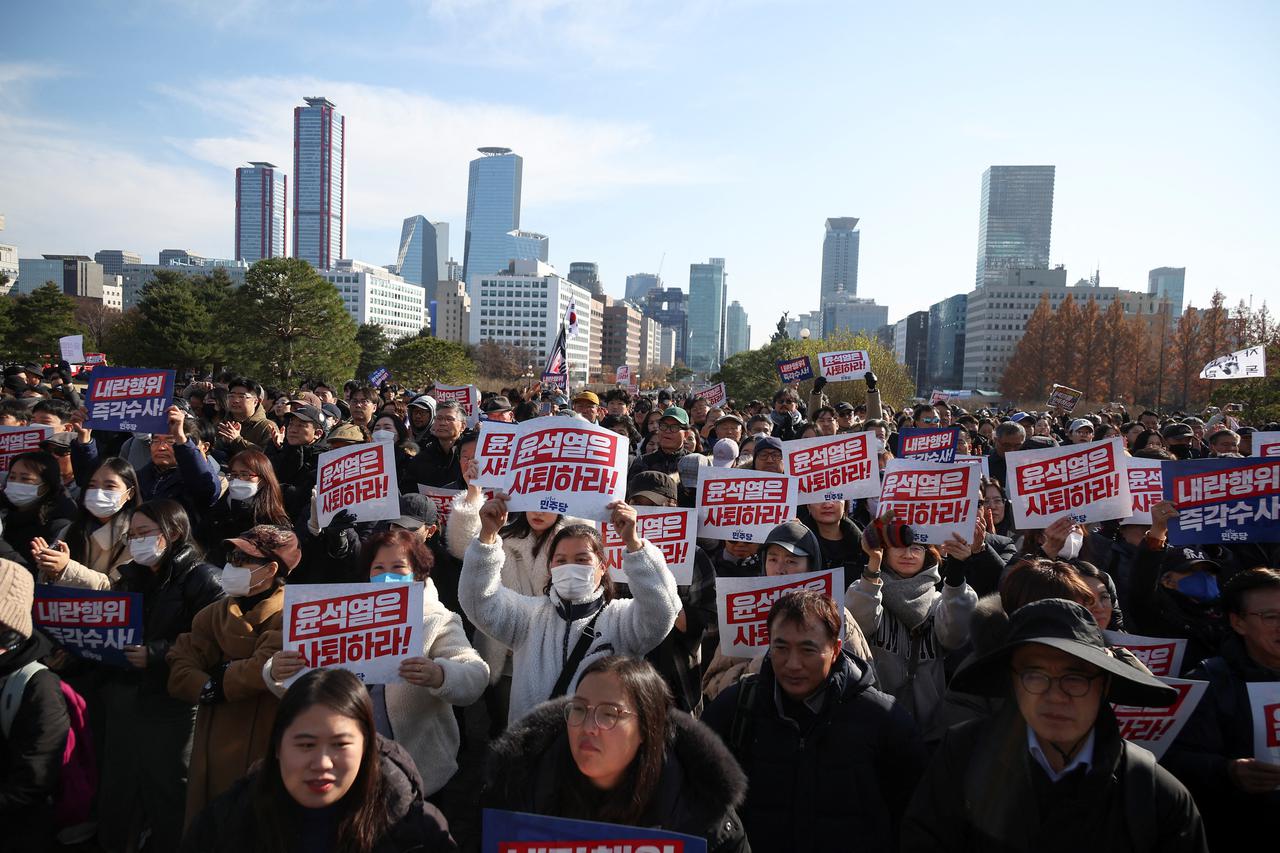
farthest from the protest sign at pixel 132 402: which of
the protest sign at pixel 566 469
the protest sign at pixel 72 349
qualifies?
the protest sign at pixel 72 349

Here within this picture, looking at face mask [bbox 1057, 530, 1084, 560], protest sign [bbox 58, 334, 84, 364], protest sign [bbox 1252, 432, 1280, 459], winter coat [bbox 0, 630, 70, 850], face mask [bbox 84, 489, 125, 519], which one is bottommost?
winter coat [bbox 0, 630, 70, 850]

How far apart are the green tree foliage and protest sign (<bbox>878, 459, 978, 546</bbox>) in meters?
45.3

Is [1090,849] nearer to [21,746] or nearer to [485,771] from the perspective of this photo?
[485,771]

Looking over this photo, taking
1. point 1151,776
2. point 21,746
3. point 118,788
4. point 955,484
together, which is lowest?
point 118,788

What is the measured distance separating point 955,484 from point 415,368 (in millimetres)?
47362

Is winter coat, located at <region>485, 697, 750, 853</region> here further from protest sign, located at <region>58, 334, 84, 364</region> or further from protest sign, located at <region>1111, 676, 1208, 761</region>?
protest sign, located at <region>58, 334, 84, 364</region>

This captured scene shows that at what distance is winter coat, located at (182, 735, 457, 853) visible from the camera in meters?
2.54

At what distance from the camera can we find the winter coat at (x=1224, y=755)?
3.04 m

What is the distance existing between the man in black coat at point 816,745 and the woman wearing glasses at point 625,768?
416mm

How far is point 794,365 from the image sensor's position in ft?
61.8

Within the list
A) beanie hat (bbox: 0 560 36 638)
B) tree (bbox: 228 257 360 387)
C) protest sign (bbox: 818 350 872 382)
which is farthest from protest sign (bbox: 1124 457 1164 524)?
tree (bbox: 228 257 360 387)

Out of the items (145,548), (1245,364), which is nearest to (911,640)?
(145,548)

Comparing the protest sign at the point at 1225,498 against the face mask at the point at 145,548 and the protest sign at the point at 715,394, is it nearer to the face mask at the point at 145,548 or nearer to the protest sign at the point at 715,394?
the face mask at the point at 145,548

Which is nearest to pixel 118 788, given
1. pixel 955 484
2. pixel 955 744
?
pixel 955 744
